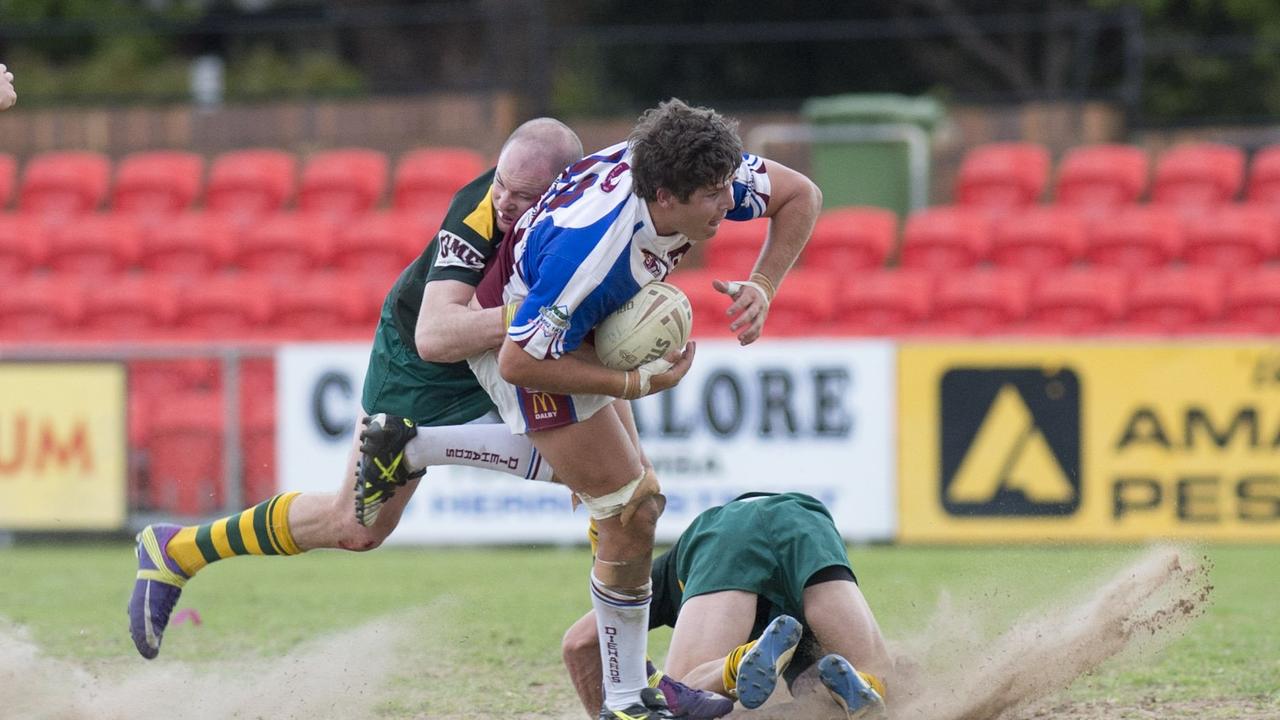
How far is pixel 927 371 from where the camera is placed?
460 inches

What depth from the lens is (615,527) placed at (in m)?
5.90

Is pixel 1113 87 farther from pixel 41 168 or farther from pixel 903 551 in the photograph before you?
pixel 41 168

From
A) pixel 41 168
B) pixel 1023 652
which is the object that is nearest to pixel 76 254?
pixel 41 168

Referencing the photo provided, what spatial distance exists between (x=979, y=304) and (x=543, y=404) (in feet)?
27.2

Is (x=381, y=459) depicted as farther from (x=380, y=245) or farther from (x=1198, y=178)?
(x=1198, y=178)

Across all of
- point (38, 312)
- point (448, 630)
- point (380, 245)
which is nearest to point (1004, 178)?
point (380, 245)

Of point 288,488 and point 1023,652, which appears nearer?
point 1023,652

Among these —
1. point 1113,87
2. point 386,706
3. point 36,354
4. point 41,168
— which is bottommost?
point 386,706

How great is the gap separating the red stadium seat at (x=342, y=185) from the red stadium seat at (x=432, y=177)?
22 cm

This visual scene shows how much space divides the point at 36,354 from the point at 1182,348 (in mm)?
7840

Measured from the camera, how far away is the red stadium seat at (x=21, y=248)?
1509cm

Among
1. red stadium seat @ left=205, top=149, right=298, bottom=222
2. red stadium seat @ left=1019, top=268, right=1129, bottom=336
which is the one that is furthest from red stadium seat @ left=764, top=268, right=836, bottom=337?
red stadium seat @ left=205, top=149, right=298, bottom=222

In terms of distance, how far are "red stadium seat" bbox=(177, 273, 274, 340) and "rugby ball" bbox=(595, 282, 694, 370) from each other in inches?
345

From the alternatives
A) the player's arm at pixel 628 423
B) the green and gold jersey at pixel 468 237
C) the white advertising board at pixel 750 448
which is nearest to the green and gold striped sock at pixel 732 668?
the player's arm at pixel 628 423
